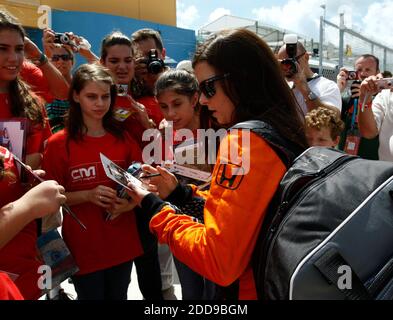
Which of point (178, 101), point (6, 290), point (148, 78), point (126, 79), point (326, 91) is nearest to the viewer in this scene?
point (6, 290)

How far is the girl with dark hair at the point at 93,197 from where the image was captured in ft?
6.88

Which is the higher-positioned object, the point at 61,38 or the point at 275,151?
the point at 61,38

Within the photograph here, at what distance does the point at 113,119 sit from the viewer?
2.37 meters

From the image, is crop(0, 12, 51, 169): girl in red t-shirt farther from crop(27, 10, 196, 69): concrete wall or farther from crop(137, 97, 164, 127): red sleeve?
crop(27, 10, 196, 69): concrete wall

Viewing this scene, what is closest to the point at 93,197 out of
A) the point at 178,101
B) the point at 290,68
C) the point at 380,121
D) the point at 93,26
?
the point at 178,101

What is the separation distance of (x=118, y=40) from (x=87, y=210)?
1.29 m

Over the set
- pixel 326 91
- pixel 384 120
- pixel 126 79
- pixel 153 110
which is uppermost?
pixel 126 79

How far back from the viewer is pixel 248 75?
1.32m

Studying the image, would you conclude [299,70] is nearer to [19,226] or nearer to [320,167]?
[320,167]

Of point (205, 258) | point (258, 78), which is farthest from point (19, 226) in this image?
point (258, 78)

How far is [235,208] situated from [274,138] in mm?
245

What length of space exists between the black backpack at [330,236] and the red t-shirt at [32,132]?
132 centimetres

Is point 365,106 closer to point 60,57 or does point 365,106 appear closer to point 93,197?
point 93,197
